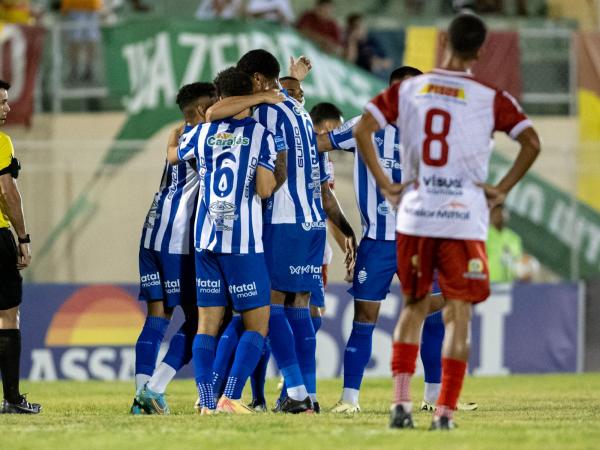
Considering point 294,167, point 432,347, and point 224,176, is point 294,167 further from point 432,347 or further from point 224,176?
point 432,347

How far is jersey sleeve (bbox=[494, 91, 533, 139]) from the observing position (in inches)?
277

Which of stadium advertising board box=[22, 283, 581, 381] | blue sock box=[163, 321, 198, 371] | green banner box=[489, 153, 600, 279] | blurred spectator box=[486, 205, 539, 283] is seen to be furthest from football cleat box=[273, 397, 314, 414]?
blurred spectator box=[486, 205, 539, 283]

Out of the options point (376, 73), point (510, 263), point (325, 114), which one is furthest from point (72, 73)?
point (325, 114)

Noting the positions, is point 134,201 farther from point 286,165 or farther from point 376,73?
point 286,165

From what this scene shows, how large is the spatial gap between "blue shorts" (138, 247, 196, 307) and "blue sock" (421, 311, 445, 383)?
5.53 ft

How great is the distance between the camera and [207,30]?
17453 millimetres

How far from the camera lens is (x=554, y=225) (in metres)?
17.2

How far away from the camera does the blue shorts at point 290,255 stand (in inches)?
350

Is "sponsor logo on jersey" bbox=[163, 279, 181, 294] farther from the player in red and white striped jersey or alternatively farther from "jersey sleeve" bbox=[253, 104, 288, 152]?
the player in red and white striped jersey

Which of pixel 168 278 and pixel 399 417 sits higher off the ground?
pixel 168 278

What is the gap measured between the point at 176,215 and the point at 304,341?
126 centimetres

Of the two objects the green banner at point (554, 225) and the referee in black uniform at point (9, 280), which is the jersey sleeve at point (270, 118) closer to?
the referee in black uniform at point (9, 280)

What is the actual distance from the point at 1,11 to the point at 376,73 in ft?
16.7

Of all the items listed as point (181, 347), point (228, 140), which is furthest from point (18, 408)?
point (228, 140)
